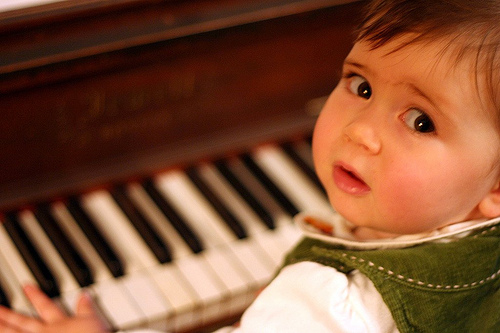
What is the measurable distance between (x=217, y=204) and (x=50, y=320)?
1.65 ft

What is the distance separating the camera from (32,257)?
4.76ft

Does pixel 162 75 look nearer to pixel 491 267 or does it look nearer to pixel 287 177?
pixel 287 177

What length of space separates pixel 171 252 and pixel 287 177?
41 cm

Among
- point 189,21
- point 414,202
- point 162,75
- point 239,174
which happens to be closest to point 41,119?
point 162,75

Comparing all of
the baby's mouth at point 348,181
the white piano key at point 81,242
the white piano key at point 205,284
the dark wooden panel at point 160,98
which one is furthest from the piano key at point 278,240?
the baby's mouth at point 348,181

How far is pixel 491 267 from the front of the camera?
104 centimetres

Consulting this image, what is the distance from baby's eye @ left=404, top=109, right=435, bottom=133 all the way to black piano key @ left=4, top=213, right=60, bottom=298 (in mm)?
830

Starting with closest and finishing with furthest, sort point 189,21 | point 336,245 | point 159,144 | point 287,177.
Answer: point 336,245
point 189,21
point 159,144
point 287,177

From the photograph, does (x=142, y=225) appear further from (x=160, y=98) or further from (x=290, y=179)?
(x=290, y=179)

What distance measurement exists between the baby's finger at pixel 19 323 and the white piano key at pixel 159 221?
1.16 ft

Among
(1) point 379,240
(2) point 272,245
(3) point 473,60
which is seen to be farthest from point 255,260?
(3) point 473,60

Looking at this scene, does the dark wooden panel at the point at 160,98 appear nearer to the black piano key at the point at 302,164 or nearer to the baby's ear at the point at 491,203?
the black piano key at the point at 302,164

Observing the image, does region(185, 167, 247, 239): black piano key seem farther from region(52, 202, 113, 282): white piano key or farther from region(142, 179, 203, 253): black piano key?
region(52, 202, 113, 282): white piano key

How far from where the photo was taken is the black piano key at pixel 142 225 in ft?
4.96
